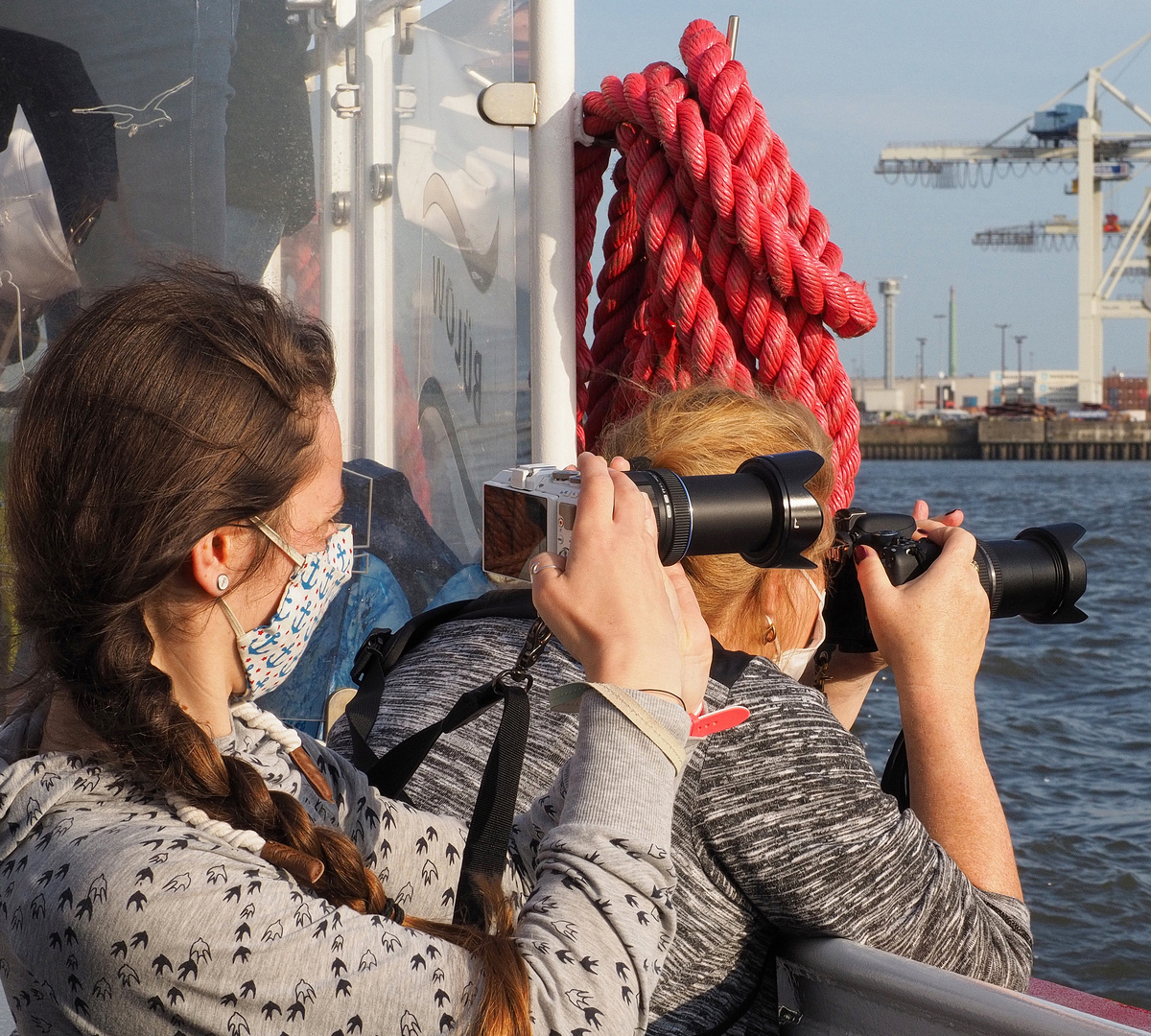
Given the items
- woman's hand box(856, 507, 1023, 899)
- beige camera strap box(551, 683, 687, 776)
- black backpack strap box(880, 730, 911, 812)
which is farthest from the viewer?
black backpack strap box(880, 730, 911, 812)

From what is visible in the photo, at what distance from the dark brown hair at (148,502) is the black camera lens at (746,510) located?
0.32 meters

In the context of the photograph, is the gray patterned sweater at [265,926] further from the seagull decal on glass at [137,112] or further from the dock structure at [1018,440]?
the dock structure at [1018,440]

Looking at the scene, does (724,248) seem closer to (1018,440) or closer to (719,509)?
(719,509)

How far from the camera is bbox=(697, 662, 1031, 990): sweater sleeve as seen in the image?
1.12 meters

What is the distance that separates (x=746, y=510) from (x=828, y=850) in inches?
12.0

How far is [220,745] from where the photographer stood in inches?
37.3

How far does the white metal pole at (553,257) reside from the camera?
1.76 metres

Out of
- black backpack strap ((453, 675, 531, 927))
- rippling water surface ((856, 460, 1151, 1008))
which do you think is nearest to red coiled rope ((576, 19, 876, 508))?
black backpack strap ((453, 675, 531, 927))

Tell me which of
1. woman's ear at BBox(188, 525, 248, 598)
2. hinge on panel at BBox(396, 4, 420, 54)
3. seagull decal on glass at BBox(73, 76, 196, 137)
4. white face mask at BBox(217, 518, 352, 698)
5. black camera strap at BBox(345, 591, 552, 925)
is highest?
hinge on panel at BBox(396, 4, 420, 54)

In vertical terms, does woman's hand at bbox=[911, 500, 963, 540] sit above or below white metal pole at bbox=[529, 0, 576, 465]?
below

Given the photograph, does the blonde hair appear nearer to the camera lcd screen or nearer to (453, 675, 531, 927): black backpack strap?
the camera lcd screen

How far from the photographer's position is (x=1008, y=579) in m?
1.47

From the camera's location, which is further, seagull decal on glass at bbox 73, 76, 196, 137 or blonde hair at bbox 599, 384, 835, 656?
seagull decal on glass at bbox 73, 76, 196, 137

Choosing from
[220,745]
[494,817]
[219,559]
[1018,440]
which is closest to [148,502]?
[219,559]
